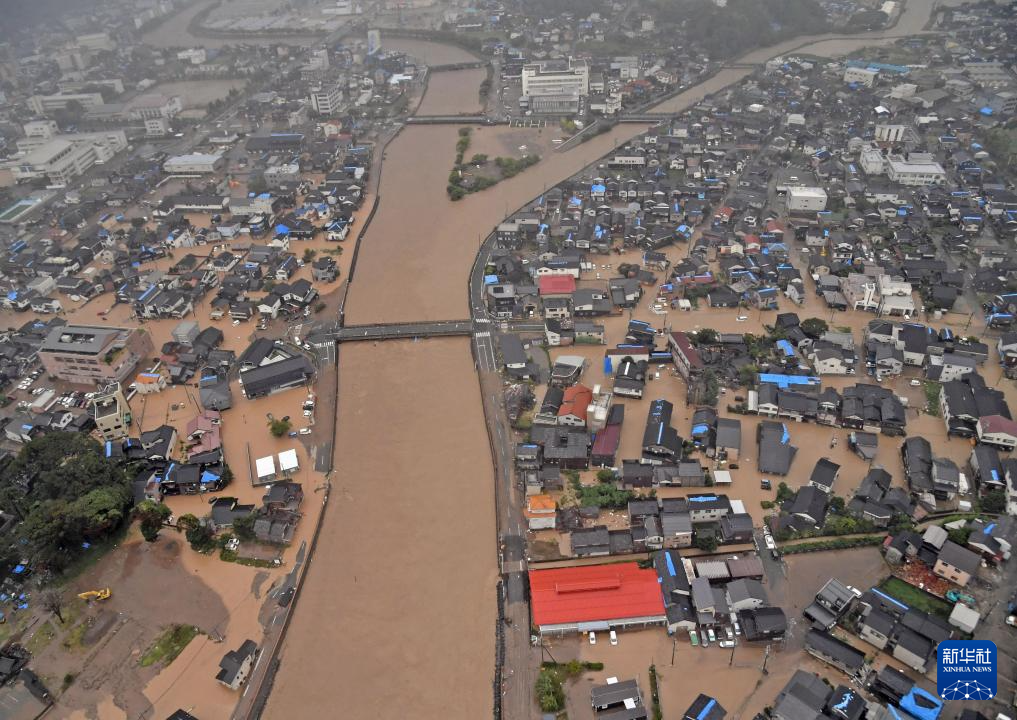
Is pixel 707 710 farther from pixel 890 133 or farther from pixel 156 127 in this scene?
pixel 156 127

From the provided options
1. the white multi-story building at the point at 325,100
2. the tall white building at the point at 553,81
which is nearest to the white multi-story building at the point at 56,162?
the white multi-story building at the point at 325,100

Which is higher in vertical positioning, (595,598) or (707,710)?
(595,598)

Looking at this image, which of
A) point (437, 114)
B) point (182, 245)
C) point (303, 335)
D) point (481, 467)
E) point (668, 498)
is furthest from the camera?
point (437, 114)

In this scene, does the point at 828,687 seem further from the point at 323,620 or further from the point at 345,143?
the point at 345,143

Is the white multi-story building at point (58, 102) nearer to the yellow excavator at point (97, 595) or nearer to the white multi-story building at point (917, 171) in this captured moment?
the yellow excavator at point (97, 595)

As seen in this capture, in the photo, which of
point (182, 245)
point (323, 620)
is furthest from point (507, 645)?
point (182, 245)

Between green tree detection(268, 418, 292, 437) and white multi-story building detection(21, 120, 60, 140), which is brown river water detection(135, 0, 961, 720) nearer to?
green tree detection(268, 418, 292, 437)

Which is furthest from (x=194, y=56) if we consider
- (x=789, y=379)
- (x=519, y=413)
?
(x=789, y=379)
